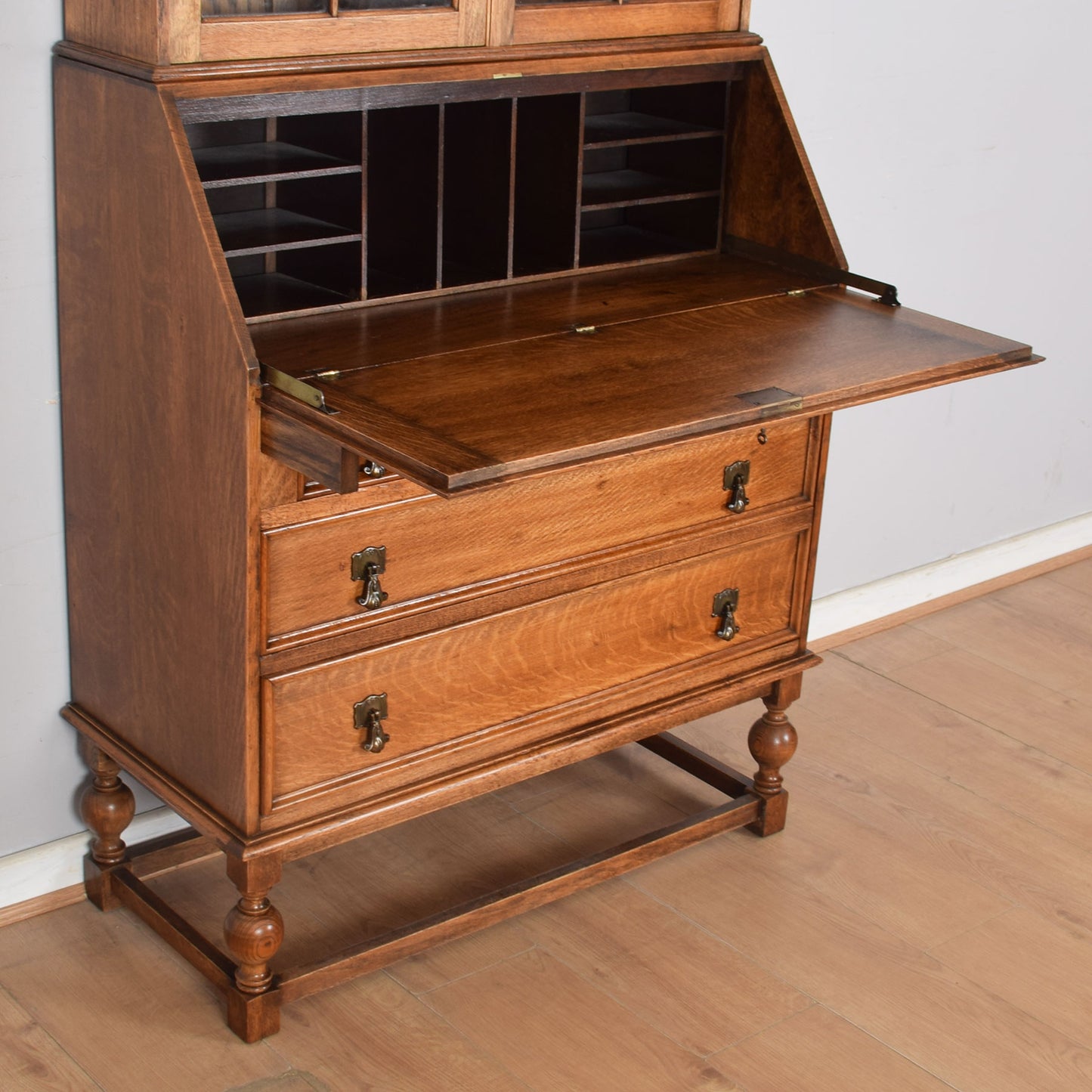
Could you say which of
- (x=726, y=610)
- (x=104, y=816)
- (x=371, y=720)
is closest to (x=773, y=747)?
(x=726, y=610)

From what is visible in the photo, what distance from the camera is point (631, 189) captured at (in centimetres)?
265

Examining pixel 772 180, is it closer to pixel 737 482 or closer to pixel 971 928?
pixel 737 482

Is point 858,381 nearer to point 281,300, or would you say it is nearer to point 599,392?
point 599,392

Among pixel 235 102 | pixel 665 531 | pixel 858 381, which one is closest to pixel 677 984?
pixel 665 531

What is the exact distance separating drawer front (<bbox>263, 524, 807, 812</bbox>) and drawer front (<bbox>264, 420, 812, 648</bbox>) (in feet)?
0.21

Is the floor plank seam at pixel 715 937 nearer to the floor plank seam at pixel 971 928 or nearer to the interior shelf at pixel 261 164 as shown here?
the floor plank seam at pixel 971 928

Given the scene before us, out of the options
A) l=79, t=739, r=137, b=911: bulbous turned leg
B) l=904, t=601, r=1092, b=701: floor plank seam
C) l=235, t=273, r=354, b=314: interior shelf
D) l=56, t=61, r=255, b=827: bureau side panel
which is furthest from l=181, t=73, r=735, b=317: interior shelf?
l=904, t=601, r=1092, b=701: floor plank seam

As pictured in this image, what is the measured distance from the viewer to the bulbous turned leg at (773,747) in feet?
9.20

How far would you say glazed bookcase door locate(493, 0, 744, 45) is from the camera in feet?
7.31

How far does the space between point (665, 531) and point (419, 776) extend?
0.53 m

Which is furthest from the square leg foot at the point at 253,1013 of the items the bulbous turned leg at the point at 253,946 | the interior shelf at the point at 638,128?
the interior shelf at the point at 638,128

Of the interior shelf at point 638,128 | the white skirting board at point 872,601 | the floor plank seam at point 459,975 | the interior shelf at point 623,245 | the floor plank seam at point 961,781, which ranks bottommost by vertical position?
the floor plank seam at point 459,975

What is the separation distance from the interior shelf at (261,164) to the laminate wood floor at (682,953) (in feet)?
3.89

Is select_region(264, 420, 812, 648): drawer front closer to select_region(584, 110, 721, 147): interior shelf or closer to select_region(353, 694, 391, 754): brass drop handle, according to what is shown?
select_region(353, 694, 391, 754): brass drop handle
